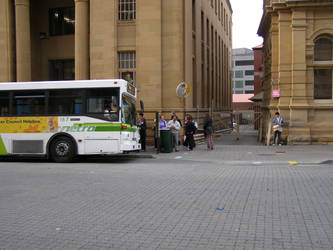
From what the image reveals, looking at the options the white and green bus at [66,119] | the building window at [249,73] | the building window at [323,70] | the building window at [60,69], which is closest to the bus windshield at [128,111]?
the white and green bus at [66,119]

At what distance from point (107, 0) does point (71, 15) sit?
5.22m

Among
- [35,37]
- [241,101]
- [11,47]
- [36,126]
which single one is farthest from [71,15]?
[241,101]

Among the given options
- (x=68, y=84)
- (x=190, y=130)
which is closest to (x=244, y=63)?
(x=190, y=130)

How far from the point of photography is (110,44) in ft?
71.8

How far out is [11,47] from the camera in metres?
24.2

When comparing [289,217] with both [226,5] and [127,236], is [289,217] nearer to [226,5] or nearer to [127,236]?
[127,236]

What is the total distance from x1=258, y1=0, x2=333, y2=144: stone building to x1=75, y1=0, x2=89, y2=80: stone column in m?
10.6

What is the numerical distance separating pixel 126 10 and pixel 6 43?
25.9ft

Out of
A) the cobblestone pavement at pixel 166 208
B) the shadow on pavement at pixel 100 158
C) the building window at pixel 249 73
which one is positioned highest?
the building window at pixel 249 73

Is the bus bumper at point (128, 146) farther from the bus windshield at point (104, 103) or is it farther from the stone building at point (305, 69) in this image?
the stone building at point (305, 69)

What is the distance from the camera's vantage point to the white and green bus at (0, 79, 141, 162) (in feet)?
47.5

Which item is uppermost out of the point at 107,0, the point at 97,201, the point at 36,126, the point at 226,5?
the point at 226,5

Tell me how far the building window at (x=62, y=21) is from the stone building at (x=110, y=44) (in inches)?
1.5

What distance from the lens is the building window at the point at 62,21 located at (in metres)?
26.1
